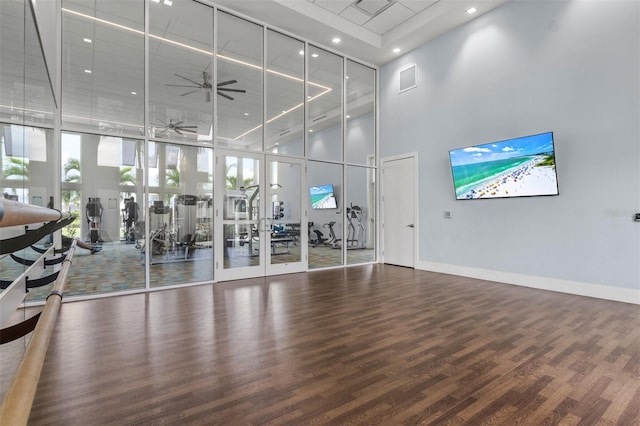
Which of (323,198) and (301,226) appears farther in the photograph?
(323,198)

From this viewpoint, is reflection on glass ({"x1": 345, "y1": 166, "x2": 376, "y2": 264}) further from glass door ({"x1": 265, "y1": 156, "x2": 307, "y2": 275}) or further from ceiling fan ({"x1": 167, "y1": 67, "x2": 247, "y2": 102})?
ceiling fan ({"x1": 167, "y1": 67, "x2": 247, "y2": 102})

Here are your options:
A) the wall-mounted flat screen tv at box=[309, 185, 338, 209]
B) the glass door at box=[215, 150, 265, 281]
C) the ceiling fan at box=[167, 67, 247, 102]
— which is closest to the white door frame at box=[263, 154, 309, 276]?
the glass door at box=[215, 150, 265, 281]

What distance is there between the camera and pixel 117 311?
400 centimetres

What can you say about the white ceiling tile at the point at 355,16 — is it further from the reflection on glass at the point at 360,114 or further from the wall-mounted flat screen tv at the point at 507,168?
the wall-mounted flat screen tv at the point at 507,168

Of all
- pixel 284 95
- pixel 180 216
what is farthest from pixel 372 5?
pixel 180 216

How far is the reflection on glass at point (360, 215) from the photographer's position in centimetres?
800

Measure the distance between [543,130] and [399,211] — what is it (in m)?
3.17

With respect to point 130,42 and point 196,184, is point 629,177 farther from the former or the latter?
point 130,42

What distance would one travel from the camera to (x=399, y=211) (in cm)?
755

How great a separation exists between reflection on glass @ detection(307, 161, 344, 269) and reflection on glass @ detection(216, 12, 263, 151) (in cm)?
146

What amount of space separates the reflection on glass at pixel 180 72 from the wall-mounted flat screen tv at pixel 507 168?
4.55m

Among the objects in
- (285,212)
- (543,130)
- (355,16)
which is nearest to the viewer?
(543,130)

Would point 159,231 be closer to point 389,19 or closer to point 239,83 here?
point 239,83

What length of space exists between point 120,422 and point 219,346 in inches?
42.7
